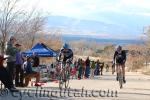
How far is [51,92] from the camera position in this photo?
23.2 meters

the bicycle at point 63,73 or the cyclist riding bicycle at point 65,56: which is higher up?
the cyclist riding bicycle at point 65,56

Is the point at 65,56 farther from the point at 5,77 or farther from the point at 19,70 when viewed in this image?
the point at 5,77

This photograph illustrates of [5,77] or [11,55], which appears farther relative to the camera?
[11,55]

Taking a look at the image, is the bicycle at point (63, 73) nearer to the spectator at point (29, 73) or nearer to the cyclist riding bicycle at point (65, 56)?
the cyclist riding bicycle at point (65, 56)

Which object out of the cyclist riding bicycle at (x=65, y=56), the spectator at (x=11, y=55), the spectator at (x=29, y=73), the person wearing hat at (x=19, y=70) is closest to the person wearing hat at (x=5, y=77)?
the spectator at (x=11, y=55)

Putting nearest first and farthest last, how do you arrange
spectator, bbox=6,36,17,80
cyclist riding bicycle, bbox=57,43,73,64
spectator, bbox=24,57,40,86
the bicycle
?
spectator, bbox=6,36,17,80 < cyclist riding bicycle, bbox=57,43,73,64 < the bicycle < spectator, bbox=24,57,40,86

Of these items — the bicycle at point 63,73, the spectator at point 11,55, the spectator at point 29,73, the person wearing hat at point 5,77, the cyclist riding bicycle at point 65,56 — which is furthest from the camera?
the spectator at point 29,73

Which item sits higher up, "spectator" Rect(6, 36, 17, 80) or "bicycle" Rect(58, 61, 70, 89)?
"spectator" Rect(6, 36, 17, 80)

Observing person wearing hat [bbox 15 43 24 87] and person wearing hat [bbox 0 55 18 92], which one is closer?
person wearing hat [bbox 0 55 18 92]

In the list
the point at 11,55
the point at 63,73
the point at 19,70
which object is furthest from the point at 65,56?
the point at 11,55

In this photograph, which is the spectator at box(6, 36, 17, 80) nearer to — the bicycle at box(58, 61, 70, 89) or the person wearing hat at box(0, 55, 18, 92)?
the bicycle at box(58, 61, 70, 89)

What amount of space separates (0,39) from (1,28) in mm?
2707

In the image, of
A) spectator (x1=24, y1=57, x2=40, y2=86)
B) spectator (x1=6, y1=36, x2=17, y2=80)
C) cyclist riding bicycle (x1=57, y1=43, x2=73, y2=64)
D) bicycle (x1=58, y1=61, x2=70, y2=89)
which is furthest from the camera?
spectator (x1=24, y1=57, x2=40, y2=86)

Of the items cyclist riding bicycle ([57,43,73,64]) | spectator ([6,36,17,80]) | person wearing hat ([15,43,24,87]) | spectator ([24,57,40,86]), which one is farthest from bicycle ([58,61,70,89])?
spectator ([6,36,17,80])
